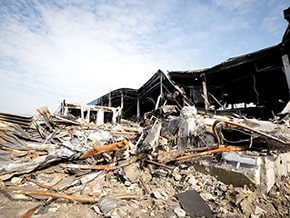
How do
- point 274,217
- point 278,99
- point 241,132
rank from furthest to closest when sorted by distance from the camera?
point 278,99 → point 241,132 → point 274,217

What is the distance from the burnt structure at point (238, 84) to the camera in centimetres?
689

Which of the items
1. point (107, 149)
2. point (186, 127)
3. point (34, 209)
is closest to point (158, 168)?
point (186, 127)

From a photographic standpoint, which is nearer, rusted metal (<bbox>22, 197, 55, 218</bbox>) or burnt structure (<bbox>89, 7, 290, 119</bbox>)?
rusted metal (<bbox>22, 197, 55, 218</bbox>)

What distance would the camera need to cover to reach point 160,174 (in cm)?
391

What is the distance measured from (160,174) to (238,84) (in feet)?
26.3

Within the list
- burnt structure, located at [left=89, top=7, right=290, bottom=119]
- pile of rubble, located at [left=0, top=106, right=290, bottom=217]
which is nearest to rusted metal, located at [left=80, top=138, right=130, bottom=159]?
pile of rubble, located at [left=0, top=106, right=290, bottom=217]

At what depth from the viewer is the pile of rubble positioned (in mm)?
2857

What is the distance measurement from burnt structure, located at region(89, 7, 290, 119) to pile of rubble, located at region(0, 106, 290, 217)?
3.21m

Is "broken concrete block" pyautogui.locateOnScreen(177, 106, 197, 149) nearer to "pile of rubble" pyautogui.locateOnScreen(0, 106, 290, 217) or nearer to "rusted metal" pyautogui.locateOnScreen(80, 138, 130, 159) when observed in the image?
"pile of rubble" pyautogui.locateOnScreen(0, 106, 290, 217)

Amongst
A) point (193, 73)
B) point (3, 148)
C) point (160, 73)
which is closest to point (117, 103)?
point (160, 73)

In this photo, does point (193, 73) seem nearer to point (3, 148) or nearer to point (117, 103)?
point (3, 148)

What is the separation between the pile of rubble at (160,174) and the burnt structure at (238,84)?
3.21m

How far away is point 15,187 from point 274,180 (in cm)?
550

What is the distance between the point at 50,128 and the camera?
269 inches
